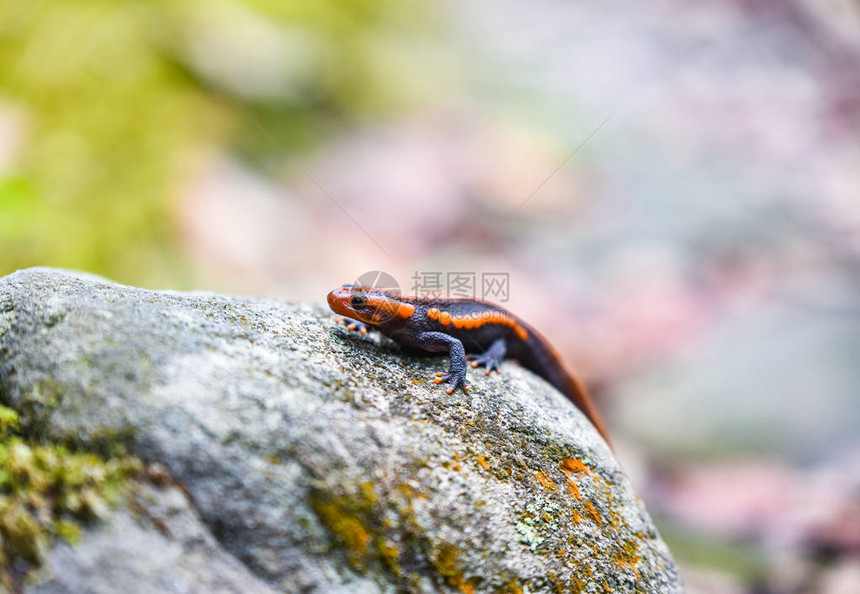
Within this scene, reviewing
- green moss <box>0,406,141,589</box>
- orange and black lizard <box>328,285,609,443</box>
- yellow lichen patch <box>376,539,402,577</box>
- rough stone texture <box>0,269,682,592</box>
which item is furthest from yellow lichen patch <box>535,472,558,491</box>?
green moss <box>0,406,141,589</box>

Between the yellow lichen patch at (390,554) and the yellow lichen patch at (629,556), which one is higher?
the yellow lichen patch at (629,556)

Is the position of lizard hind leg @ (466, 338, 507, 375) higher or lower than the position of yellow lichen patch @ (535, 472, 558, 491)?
higher

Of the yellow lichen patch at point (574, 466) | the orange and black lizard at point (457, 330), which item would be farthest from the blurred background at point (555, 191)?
the yellow lichen patch at point (574, 466)

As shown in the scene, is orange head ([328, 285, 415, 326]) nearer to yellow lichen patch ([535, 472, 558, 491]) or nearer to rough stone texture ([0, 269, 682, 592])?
rough stone texture ([0, 269, 682, 592])

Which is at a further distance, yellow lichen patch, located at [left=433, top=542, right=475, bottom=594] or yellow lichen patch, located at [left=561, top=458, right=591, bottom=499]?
yellow lichen patch, located at [left=561, top=458, right=591, bottom=499]

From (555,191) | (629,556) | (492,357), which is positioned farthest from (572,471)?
(555,191)

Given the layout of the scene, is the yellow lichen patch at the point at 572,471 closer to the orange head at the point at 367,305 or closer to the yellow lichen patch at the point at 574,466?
the yellow lichen patch at the point at 574,466

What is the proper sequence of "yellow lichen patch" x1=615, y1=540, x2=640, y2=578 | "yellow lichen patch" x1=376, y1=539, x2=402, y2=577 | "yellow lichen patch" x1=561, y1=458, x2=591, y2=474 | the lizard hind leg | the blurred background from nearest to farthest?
"yellow lichen patch" x1=376, y1=539, x2=402, y2=577, "yellow lichen patch" x1=615, y1=540, x2=640, y2=578, "yellow lichen patch" x1=561, y1=458, x2=591, y2=474, the lizard hind leg, the blurred background

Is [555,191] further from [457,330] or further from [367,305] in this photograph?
[367,305]
